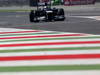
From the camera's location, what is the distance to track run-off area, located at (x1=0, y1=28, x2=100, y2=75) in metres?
5.38

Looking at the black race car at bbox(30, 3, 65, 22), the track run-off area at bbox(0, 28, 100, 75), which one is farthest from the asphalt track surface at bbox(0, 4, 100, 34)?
the track run-off area at bbox(0, 28, 100, 75)

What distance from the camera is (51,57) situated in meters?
6.39

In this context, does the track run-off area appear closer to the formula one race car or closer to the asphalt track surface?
the asphalt track surface

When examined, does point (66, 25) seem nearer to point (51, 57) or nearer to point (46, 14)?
point (46, 14)

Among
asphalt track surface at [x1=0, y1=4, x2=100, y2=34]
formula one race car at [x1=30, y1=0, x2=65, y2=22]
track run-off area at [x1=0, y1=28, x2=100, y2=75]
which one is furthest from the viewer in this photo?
formula one race car at [x1=30, y1=0, x2=65, y2=22]

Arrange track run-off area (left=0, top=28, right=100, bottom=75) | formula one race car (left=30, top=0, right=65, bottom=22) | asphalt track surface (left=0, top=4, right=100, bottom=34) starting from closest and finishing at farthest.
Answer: track run-off area (left=0, top=28, right=100, bottom=75) → asphalt track surface (left=0, top=4, right=100, bottom=34) → formula one race car (left=30, top=0, right=65, bottom=22)

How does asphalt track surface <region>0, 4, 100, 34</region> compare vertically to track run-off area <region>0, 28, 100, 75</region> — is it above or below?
below

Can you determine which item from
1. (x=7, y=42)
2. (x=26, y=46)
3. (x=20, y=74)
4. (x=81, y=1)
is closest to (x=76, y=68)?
(x=20, y=74)

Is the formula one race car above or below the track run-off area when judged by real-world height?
below

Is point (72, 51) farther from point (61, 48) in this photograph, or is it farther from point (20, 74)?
point (20, 74)

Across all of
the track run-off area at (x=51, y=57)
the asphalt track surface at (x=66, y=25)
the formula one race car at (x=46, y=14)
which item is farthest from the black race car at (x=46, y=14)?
the track run-off area at (x=51, y=57)

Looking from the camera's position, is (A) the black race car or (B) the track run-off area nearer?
(B) the track run-off area

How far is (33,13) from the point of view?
1806cm

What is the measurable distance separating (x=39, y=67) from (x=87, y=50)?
1729mm
